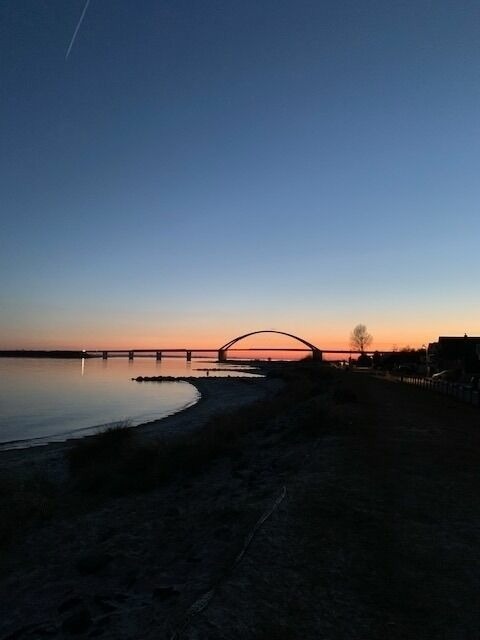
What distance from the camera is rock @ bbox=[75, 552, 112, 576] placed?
27.0 ft

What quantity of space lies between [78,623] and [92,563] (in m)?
2.30

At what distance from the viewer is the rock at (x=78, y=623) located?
19.9 feet

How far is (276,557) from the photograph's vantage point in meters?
6.59

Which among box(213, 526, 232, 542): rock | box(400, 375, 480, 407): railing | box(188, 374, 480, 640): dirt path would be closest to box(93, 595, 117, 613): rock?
box(188, 374, 480, 640): dirt path

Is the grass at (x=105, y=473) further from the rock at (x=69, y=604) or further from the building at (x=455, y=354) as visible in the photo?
the building at (x=455, y=354)

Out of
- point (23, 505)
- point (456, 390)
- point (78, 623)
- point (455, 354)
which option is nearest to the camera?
point (78, 623)

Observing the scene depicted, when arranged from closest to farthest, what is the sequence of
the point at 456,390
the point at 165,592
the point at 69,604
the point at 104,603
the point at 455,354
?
the point at 165,592
the point at 104,603
the point at 69,604
the point at 456,390
the point at 455,354

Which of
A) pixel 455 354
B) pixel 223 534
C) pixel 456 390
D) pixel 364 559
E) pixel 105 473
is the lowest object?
pixel 105 473

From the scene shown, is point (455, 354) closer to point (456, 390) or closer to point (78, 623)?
point (456, 390)

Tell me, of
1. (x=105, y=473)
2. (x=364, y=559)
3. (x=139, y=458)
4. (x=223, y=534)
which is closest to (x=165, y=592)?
(x=223, y=534)

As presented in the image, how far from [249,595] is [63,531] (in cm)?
632

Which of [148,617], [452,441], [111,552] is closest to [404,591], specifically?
[148,617]

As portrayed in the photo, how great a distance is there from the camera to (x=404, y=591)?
5691 mm

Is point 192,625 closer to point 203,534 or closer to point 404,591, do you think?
point 404,591
